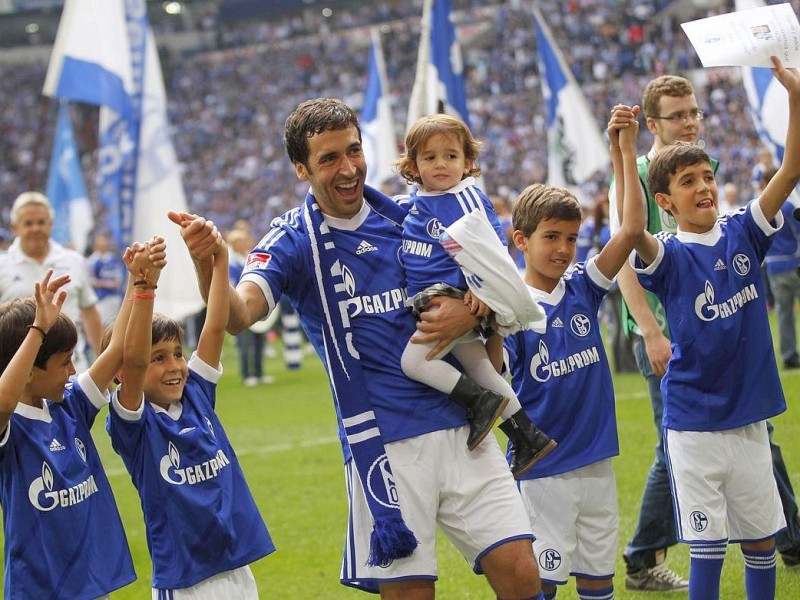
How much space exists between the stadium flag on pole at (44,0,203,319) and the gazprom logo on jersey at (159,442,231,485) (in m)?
8.07

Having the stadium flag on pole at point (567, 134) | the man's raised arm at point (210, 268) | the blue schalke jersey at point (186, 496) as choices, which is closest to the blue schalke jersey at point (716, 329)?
the man's raised arm at point (210, 268)

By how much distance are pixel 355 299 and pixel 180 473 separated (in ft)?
2.95

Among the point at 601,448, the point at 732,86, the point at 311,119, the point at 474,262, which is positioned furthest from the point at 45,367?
the point at 732,86

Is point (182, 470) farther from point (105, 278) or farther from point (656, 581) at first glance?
point (105, 278)

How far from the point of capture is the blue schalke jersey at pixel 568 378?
15.2ft

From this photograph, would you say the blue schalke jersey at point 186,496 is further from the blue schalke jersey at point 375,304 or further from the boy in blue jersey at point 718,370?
the boy in blue jersey at point 718,370

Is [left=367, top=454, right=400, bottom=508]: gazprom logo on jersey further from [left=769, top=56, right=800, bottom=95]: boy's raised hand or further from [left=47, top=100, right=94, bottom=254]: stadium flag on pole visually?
[left=47, top=100, right=94, bottom=254]: stadium flag on pole

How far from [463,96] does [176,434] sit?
355 inches

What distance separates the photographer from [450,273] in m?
3.95

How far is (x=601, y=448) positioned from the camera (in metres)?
4.64

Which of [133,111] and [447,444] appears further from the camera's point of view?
[133,111]

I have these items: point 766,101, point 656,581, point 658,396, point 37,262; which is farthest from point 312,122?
point 37,262

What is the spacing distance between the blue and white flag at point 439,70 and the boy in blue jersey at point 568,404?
7.80 meters

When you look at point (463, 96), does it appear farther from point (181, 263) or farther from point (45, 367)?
point (45, 367)
